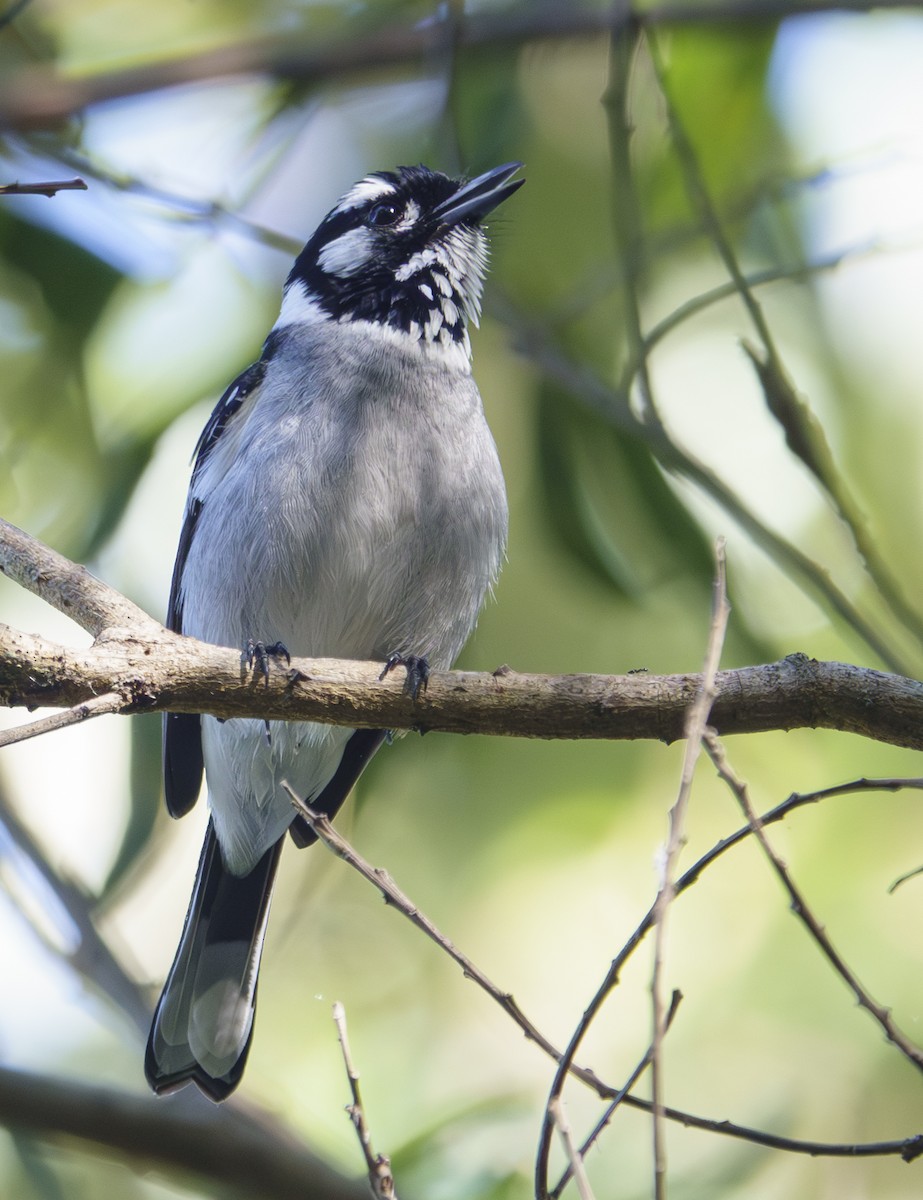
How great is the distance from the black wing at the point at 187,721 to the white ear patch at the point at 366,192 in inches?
33.5

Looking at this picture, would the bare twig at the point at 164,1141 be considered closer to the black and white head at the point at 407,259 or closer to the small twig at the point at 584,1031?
the small twig at the point at 584,1031

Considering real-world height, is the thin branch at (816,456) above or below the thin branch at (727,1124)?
above

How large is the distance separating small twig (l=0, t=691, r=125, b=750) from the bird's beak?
2.63 meters

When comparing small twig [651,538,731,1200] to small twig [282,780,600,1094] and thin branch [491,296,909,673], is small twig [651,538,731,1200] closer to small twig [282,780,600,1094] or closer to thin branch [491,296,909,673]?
small twig [282,780,600,1094]

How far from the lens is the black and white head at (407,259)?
454cm

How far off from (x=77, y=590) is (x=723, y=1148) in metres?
3.36

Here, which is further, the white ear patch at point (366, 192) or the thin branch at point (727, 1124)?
the white ear patch at point (366, 192)

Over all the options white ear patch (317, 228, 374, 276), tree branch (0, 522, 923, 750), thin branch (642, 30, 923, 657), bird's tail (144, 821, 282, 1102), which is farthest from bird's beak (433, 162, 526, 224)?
bird's tail (144, 821, 282, 1102)

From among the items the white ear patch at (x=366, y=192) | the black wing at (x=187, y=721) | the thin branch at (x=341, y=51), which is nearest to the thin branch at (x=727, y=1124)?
the black wing at (x=187, y=721)

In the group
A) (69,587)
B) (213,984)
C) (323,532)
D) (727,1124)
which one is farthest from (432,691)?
(213,984)

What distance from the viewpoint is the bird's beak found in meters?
4.71

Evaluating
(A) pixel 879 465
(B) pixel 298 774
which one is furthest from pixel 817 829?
(B) pixel 298 774

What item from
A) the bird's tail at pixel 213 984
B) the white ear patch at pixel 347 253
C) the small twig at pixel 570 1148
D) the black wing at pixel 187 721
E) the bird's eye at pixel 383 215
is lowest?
the small twig at pixel 570 1148

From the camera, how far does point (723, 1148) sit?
494 cm
